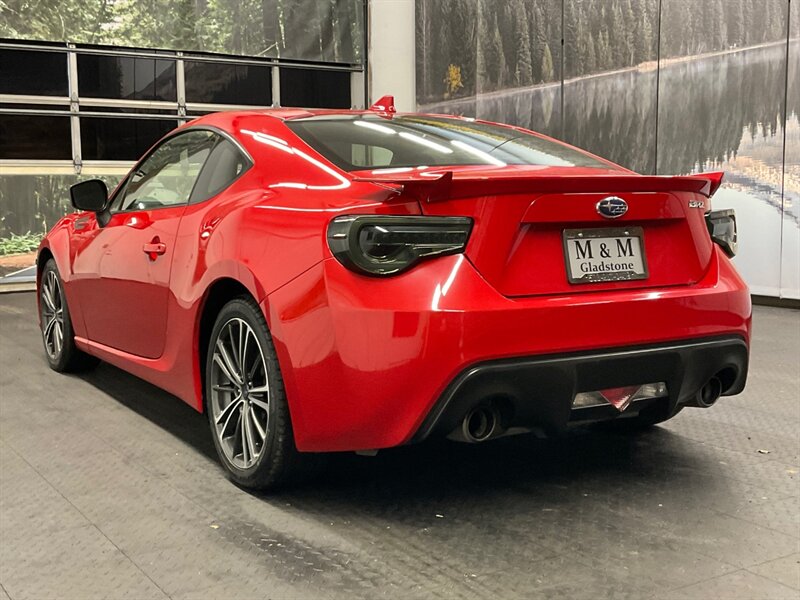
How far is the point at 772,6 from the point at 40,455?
703 centimetres

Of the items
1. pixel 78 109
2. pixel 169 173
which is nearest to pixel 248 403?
pixel 169 173

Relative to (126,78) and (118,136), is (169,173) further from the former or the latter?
(126,78)

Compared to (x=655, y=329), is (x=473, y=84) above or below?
above

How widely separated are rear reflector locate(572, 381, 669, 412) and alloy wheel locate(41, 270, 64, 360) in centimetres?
304

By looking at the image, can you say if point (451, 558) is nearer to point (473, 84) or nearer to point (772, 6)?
point (772, 6)

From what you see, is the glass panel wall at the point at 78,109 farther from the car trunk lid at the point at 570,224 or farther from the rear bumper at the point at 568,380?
the rear bumper at the point at 568,380

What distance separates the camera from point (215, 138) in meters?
3.25

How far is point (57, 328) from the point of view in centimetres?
467

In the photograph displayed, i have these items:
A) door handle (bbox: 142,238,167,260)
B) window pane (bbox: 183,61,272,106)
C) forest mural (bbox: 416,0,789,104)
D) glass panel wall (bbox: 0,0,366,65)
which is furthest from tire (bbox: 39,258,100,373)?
window pane (bbox: 183,61,272,106)

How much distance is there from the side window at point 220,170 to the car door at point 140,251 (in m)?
0.07

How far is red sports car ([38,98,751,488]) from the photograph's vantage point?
2283 millimetres

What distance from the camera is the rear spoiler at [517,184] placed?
229 cm

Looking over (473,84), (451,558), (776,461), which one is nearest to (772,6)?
(473,84)

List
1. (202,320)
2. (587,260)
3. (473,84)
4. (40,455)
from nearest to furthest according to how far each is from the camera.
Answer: (587,260)
(202,320)
(40,455)
(473,84)
